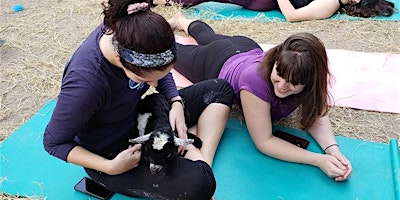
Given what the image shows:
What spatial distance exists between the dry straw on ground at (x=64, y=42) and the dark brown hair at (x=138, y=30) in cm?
115

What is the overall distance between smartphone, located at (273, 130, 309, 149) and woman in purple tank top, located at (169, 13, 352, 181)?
2.4 inches

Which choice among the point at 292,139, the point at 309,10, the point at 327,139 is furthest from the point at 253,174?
the point at 309,10

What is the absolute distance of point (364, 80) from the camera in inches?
107

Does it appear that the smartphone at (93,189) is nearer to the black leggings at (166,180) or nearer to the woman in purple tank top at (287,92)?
the black leggings at (166,180)

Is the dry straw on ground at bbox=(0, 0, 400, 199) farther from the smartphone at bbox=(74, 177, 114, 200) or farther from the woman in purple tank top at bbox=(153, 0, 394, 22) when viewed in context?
the smartphone at bbox=(74, 177, 114, 200)

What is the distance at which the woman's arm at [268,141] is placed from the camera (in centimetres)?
202

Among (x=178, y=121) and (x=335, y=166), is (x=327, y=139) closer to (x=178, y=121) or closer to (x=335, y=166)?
(x=335, y=166)

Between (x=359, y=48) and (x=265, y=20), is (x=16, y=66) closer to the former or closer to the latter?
Result: (x=265, y=20)

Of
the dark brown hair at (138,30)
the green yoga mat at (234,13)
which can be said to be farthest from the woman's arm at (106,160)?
the green yoga mat at (234,13)

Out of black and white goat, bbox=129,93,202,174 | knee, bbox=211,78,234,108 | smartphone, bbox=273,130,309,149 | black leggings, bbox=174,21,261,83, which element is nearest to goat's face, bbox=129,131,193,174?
black and white goat, bbox=129,93,202,174

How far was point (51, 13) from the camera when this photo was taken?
4031 mm

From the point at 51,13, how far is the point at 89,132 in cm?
258

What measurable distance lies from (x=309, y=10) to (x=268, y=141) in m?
1.81

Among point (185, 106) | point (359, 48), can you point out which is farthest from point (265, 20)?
point (185, 106)
